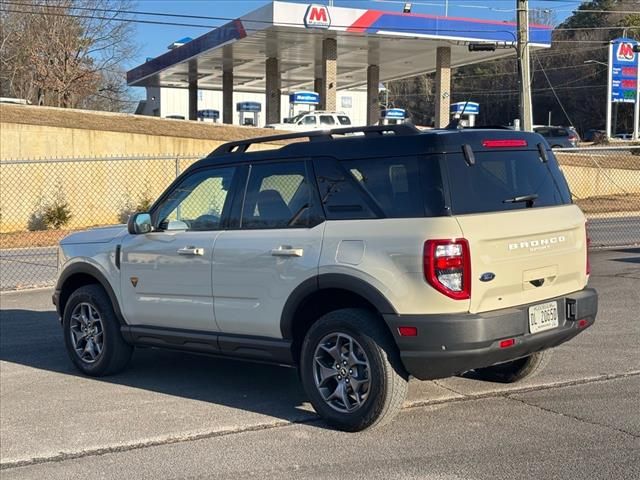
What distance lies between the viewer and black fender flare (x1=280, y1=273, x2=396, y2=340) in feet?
16.3

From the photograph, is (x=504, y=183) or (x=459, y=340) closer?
(x=459, y=340)

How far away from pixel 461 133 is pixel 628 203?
888 inches

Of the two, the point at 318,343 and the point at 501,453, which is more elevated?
the point at 318,343

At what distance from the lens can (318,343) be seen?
536 cm

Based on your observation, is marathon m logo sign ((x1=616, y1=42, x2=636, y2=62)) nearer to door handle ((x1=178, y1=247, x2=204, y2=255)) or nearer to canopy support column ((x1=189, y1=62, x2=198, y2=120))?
canopy support column ((x1=189, y1=62, x2=198, y2=120))

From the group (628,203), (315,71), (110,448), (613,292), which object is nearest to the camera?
(110,448)

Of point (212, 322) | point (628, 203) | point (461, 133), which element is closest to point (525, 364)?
point (461, 133)

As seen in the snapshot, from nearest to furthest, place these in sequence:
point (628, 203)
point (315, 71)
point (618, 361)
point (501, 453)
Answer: point (501, 453), point (618, 361), point (628, 203), point (315, 71)

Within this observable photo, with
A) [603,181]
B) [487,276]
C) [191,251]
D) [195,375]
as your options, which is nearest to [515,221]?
[487,276]

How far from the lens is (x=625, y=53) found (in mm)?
47469

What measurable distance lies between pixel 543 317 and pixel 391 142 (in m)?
1.57

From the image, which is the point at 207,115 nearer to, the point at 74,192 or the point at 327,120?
the point at 327,120

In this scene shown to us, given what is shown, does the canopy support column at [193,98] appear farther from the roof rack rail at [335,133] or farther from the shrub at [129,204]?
the roof rack rail at [335,133]

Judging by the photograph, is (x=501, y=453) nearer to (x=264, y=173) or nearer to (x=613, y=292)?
(x=264, y=173)
